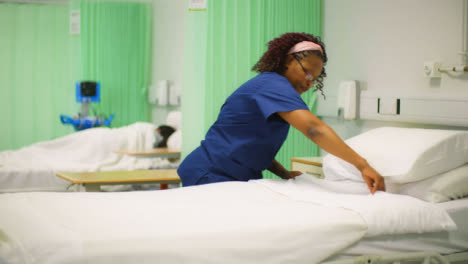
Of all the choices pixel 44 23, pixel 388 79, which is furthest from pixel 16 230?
pixel 44 23

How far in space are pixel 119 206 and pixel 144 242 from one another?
321 millimetres

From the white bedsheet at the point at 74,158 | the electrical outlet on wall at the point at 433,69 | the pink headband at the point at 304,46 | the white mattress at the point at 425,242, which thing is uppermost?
the pink headband at the point at 304,46

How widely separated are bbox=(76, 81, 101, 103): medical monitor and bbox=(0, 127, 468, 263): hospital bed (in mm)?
4052

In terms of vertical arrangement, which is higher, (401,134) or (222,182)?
(401,134)

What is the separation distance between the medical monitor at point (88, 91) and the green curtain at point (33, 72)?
29.2 inches

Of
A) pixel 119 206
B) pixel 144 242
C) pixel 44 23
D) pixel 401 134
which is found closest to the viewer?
pixel 144 242

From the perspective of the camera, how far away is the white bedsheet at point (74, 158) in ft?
13.2

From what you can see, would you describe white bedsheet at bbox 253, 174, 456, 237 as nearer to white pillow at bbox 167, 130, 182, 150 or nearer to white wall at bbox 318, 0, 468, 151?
white wall at bbox 318, 0, 468, 151

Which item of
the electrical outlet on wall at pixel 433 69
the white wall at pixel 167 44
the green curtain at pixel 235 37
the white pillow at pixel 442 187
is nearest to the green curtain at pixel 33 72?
the white wall at pixel 167 44

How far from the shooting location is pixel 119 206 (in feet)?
5.44

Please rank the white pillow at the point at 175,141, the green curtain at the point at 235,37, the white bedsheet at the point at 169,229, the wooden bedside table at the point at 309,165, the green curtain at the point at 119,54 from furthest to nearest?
the green curtain at the point at 119,54
the white pillow at the point at 175,141
the green curtain at the point at 235,37
the wooden bedside table at the point at 309,165
the white bedsheet at the point at 169,229

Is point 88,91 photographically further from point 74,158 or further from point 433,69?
point 433,69

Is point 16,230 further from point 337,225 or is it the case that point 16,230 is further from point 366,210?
point 366,210

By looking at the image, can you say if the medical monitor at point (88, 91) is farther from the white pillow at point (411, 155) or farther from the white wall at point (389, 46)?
the white pillow at point (411, 155)
